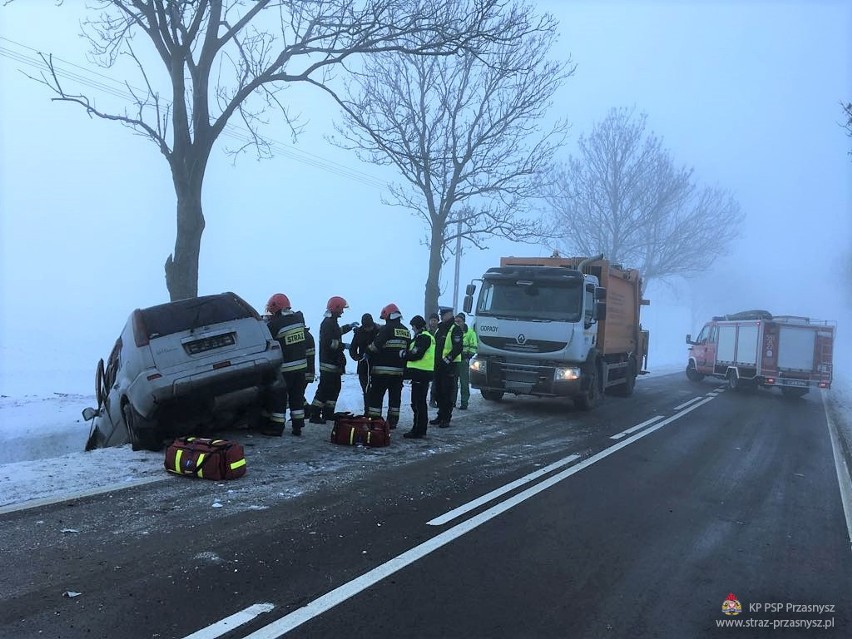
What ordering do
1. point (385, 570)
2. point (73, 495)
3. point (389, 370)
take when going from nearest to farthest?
point (385, 570), point (73, 495), point (389, 370)

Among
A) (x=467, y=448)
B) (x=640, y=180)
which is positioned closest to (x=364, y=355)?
(x=467, y=448)

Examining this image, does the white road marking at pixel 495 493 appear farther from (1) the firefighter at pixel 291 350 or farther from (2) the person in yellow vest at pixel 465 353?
(2) the person in yellow vest at pixel 465 353

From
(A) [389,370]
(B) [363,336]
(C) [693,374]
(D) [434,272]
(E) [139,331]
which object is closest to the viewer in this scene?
(E) [139,331]

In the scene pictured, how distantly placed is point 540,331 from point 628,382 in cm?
597

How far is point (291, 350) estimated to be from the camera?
863cm

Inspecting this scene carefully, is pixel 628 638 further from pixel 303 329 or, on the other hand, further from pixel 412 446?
pixel 303 329

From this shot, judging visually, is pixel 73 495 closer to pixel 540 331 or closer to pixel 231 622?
pixel 231 622

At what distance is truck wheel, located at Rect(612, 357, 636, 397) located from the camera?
16797 mm

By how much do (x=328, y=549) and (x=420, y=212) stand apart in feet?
56.0

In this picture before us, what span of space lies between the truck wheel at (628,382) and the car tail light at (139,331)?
12515 mm

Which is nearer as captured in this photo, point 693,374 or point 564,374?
point 564,374

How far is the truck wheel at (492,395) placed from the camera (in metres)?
14.1

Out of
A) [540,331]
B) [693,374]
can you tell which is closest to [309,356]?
[540,331]

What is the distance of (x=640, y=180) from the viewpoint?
3469cm
